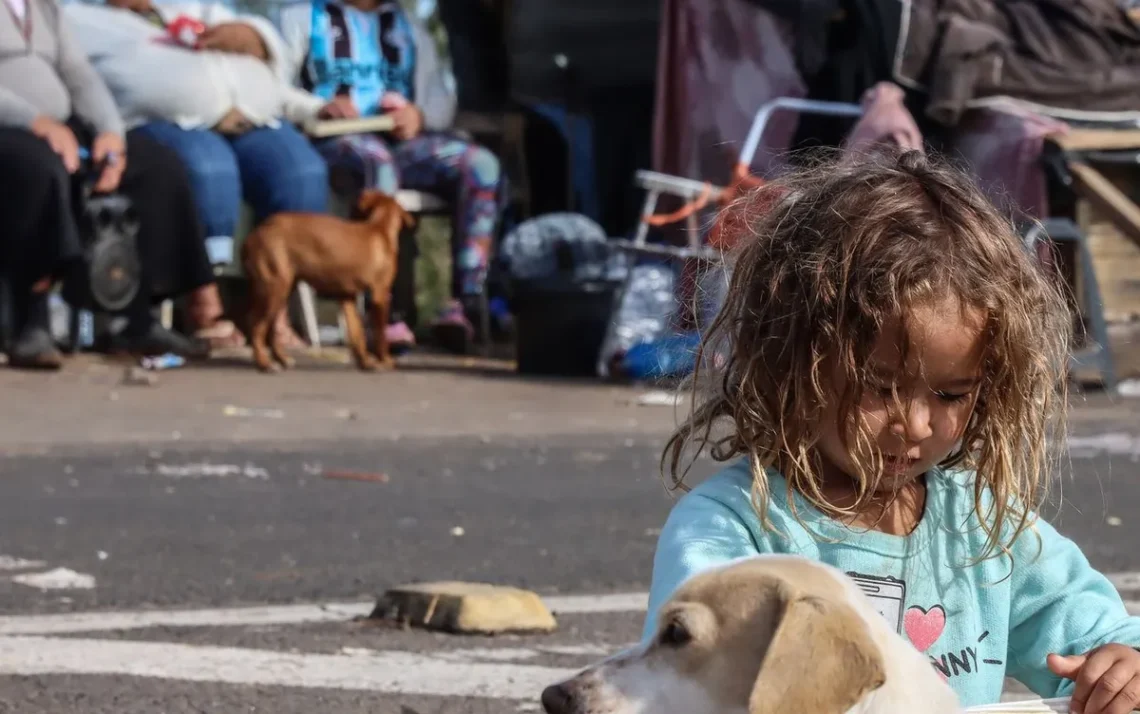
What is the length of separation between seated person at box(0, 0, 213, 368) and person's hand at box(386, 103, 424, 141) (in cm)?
236

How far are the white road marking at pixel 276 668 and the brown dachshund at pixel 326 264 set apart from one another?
6.70 metres

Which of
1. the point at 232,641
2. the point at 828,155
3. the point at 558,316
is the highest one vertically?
the point at 828,155

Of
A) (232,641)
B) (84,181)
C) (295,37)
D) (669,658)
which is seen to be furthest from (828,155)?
(295,37)

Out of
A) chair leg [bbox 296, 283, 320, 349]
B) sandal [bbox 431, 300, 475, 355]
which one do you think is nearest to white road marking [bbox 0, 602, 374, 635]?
chair leg [bbox 296, 283, 320, 349]

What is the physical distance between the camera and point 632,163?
14.2m

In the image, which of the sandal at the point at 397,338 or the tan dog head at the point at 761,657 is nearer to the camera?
the tan dog head at the point at 761,657

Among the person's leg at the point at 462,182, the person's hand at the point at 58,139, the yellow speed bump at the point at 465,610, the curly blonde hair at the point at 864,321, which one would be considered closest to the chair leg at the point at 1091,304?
the person's leg at the point at 462,182

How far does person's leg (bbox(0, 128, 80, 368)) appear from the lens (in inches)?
368

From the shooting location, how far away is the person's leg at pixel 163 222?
1013 cm

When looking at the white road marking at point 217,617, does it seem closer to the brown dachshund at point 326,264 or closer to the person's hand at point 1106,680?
the person's hand at point 1106,680

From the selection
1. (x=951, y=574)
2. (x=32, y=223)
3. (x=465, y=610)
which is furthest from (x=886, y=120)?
(x=951, y=574)

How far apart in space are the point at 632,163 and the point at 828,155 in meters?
11.0

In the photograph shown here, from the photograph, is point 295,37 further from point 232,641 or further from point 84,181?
point 232,641

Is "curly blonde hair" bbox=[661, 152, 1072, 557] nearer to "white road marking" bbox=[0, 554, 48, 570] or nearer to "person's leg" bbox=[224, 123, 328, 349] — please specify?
"white road marking" bbox=[0, 554, 48, 570]
